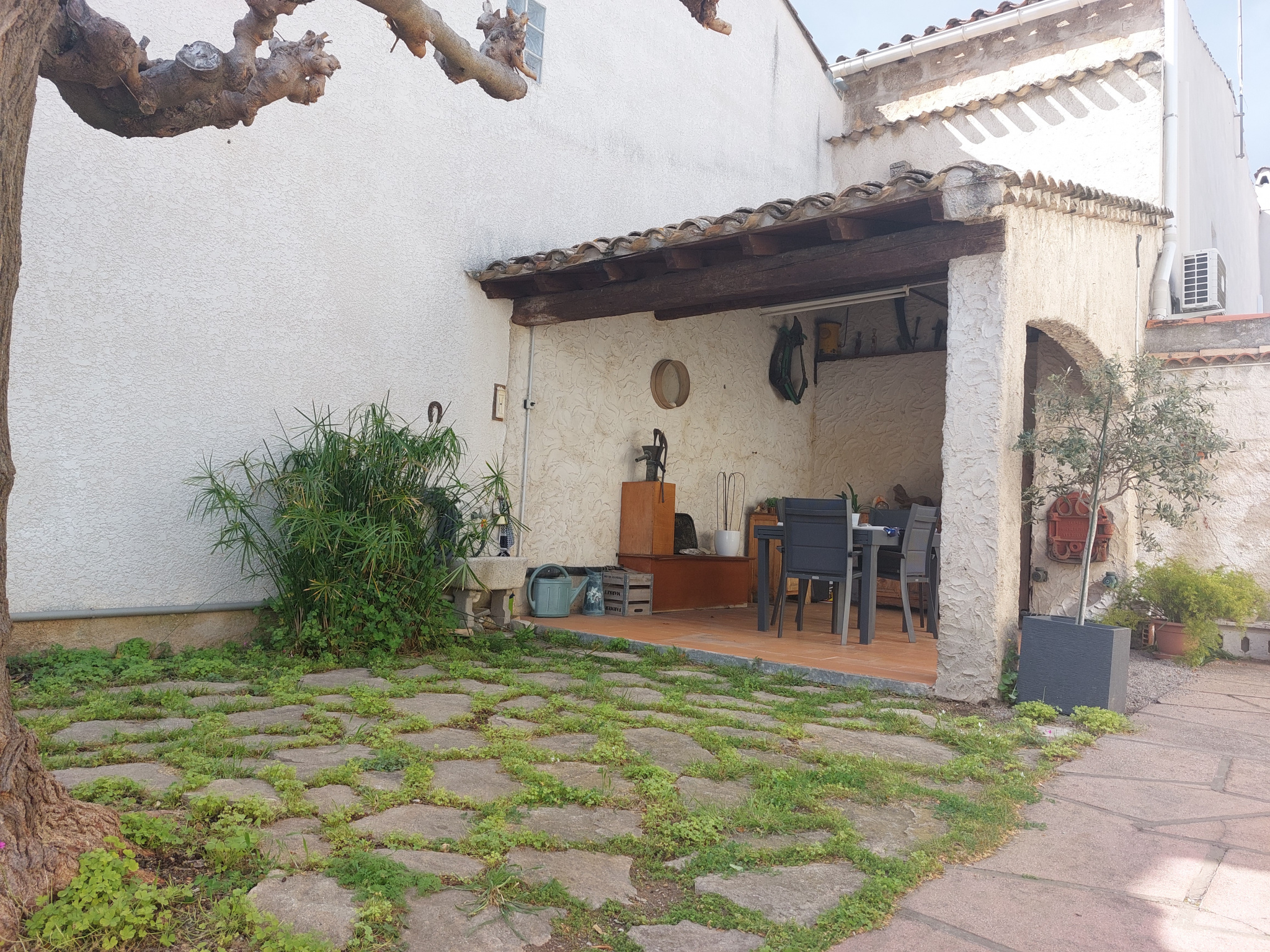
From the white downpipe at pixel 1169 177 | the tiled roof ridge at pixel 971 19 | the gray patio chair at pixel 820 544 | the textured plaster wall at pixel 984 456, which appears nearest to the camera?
the textured plaster wall at pixel 984 456

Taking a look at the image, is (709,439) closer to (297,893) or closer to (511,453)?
(511,453)

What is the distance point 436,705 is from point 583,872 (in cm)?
183

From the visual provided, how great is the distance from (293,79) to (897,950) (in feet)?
8.19

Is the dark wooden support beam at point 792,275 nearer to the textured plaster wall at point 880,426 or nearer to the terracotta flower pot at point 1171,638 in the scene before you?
the textured plaster wall at point 880,426

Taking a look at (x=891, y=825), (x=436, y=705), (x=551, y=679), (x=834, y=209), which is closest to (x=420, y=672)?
(x=551, y=679)

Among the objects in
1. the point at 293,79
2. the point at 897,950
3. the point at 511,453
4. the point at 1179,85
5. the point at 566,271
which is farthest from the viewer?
the point at 1179,85

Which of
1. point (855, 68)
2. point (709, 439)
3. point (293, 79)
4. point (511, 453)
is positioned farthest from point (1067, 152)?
point (293, 79)

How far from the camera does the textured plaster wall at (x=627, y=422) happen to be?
21.7 feet

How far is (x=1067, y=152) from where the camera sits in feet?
26.7

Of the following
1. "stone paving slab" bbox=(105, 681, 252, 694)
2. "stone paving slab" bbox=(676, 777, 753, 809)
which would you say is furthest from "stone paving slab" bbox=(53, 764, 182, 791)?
"stone paving slab" bbox=(676, 777, 753, 809)

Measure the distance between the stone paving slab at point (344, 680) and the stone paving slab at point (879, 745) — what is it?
1.94 m

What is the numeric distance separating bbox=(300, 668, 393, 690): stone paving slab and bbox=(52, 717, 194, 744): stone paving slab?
770 millimetres

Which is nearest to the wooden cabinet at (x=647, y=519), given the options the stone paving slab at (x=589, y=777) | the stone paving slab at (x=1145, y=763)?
the stone paving slab at (x=1145, y=763)

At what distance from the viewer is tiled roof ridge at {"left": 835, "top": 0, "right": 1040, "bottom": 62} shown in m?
8.51
